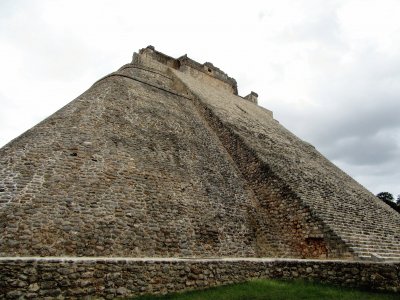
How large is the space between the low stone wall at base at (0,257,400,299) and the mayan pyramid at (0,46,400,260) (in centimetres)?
120

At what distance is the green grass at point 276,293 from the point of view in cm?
536

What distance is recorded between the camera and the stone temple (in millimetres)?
6527

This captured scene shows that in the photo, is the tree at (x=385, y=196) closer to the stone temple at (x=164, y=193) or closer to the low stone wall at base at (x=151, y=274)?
the stone temple at (x=164, y=193)

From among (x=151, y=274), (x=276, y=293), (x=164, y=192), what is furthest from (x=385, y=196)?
(x=151, y=274)

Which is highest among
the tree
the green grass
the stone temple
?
the tree

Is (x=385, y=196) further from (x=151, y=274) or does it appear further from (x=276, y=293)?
(x=151, y=274)

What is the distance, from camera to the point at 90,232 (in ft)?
21.4

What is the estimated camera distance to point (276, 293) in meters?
5.73

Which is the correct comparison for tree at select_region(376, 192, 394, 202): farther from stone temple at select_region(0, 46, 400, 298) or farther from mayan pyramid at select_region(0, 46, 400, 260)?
stone temple at select_region(0, 46, 400, 298)

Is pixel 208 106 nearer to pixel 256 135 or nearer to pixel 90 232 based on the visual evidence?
pixel 256 135

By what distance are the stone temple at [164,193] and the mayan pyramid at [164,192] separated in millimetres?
29

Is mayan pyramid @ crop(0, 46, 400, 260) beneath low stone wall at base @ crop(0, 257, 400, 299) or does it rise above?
above

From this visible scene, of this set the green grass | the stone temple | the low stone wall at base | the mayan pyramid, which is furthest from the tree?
the green grass

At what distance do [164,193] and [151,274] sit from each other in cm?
305
